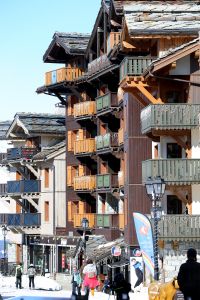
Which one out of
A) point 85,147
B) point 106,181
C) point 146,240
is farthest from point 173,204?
point 85,147

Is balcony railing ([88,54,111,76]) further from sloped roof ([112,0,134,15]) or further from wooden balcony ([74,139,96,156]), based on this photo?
sloped roof ([112,0,134,15])

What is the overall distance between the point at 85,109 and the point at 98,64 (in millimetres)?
3989

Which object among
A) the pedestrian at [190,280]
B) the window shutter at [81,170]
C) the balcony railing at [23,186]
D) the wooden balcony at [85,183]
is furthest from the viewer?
the balcony railing at [23,186]

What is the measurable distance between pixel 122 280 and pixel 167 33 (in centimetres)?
2241

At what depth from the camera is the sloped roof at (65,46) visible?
2788 inches

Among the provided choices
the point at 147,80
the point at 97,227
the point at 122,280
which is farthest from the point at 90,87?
the point at 122,280

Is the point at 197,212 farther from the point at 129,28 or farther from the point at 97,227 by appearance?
the point at 97,227

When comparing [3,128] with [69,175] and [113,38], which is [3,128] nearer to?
[69,175]

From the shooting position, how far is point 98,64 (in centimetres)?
6556

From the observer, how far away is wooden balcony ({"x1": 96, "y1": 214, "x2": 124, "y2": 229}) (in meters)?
59.8

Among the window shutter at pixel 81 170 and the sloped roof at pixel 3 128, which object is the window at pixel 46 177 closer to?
the window shutter at pixel 81 170

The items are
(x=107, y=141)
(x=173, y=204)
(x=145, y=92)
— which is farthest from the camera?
(x=107, y=141)

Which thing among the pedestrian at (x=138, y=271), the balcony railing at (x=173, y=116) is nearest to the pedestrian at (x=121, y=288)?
the balcony railing at (x=173, y=116)

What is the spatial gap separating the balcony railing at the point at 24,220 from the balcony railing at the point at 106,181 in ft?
48.3
